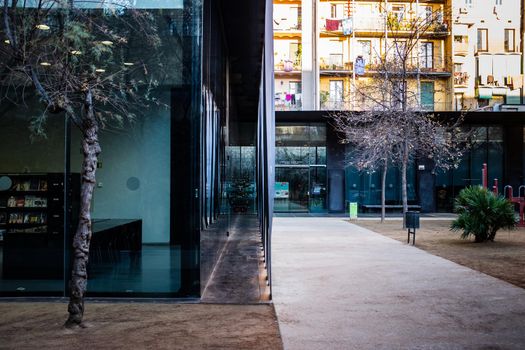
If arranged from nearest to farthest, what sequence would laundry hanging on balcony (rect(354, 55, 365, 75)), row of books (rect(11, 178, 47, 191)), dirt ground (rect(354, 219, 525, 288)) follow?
1. row of books (rect(11, 178, 47, 191))
2. dirt ground (rect(354, 219, 525, 288))
3. laundry hanging on balcony (rect(354, 55, 365, 75))

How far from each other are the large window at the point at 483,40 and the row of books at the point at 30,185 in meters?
33.3

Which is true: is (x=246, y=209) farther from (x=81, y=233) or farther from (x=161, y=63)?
(x=81, y=233)

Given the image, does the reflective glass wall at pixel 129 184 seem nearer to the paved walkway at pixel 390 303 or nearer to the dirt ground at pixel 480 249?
the paved walkway at pixel 390 303

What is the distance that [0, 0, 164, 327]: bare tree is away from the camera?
5.99m

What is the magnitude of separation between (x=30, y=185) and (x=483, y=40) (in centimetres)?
3382

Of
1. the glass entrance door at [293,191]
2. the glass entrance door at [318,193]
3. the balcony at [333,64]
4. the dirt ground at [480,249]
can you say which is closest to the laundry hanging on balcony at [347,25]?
the balcony at [333,64]

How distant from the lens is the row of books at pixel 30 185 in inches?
318

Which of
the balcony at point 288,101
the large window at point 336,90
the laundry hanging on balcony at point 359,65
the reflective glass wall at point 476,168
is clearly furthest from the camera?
the large window at point 336,90

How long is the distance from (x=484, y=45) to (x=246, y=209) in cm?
2374

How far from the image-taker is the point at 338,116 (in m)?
28.3

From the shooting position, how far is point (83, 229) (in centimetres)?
603

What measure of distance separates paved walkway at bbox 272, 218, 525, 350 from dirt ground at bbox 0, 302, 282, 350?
36cm

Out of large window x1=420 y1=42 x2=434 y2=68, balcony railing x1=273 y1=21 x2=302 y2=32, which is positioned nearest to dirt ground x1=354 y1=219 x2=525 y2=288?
large window x1=420 y1=42 x2=434 y2=68

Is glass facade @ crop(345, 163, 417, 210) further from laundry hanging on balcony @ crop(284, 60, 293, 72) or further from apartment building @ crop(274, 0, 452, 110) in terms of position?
laundry hanging on balcony @ crop(284, 60, 293, 72)
